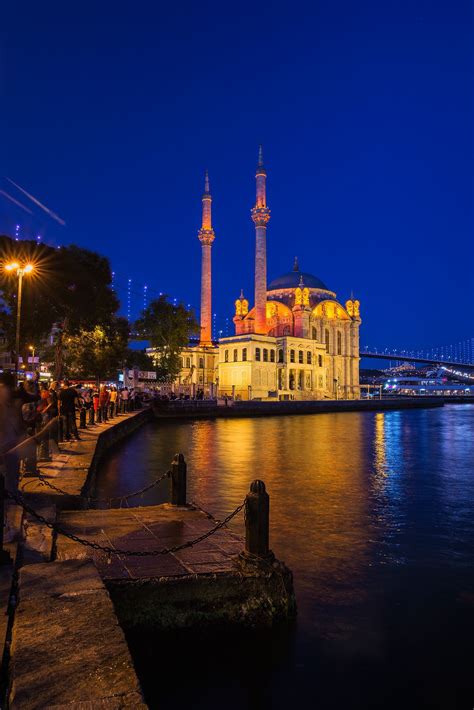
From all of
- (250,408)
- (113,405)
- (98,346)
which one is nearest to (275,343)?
Answer: (250,408)

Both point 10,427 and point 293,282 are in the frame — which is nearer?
point 10,427

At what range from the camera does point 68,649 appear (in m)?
3.69

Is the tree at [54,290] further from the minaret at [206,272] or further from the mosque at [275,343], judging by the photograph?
the minaret at [206,272]

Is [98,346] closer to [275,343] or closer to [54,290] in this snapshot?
[54,290]

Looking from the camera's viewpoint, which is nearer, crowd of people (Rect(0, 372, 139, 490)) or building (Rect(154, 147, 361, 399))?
crowd of people (Rect(0, 372, 139, 490))

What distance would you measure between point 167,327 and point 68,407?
137ft

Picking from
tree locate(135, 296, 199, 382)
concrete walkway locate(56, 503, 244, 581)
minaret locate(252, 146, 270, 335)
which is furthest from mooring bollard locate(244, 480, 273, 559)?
minaret locate(252, 146, 270, 335)

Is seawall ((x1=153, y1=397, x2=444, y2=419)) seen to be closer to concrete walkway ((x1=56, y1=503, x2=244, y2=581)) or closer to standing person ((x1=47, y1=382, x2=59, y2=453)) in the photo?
standing person ((x1=47, y1=382, x2=59, y2=453))

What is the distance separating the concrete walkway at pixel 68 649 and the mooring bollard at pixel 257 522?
1636 millimetres

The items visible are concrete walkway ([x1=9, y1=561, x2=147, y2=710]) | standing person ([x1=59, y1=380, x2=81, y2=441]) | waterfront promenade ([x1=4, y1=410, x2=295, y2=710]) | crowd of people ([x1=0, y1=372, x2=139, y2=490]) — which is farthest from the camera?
standing person ([x1=59, y1=380, x2=81, y2=441])

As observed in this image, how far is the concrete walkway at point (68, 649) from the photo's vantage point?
3135mm

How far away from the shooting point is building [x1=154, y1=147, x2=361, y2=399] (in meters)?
66.4

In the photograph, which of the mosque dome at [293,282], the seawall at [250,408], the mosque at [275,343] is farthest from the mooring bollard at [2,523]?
the mosque dome at [293,282]

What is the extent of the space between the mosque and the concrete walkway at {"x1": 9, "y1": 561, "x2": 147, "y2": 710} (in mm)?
57642
